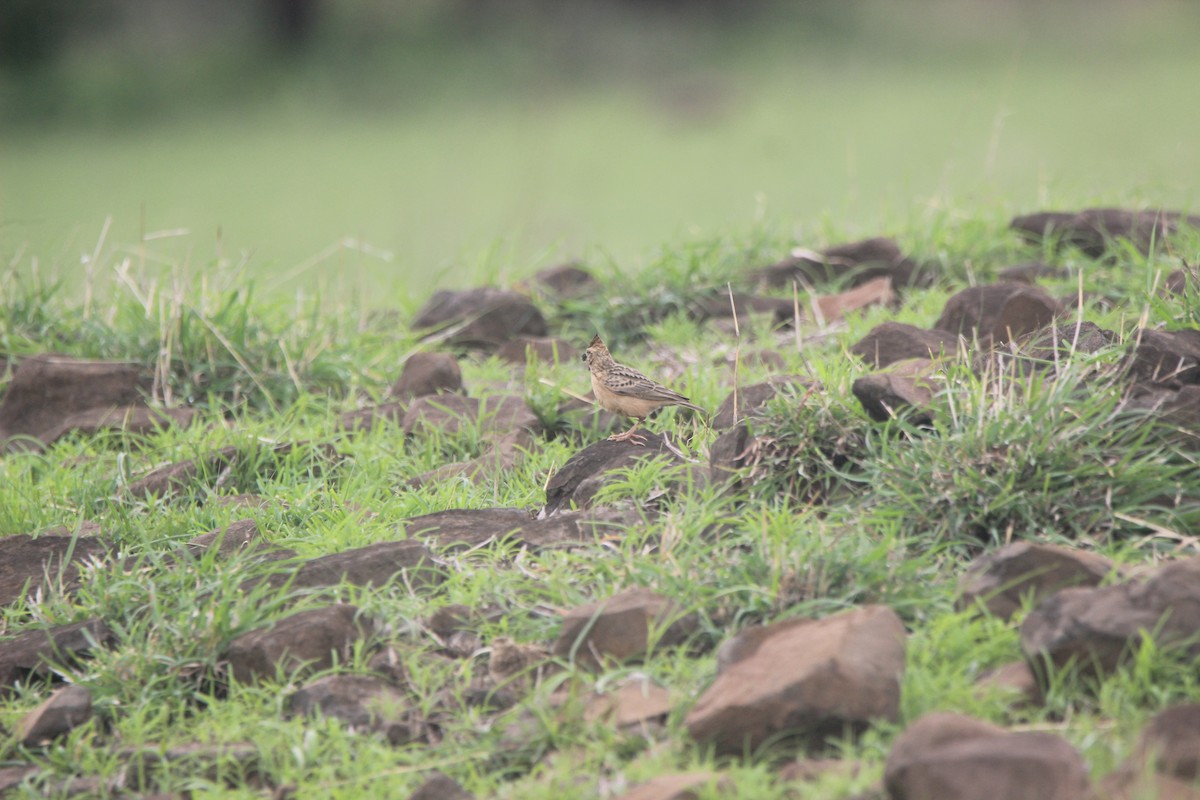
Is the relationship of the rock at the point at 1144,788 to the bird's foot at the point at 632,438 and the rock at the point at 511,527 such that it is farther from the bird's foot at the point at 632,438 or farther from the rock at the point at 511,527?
the bird's foot at the point at 632,438

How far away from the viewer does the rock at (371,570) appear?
3.54m

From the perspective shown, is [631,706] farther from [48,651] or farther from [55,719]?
[48,651]

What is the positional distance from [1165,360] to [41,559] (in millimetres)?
3374

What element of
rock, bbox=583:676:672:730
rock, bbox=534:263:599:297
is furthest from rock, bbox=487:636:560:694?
rock, bbox=534:263:599:297

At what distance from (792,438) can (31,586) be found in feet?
7.62

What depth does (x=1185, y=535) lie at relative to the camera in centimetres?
332

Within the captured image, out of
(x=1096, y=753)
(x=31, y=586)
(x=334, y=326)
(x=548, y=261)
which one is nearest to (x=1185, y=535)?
(x=1096, y=753)

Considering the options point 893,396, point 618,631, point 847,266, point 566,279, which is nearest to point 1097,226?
point 847,266

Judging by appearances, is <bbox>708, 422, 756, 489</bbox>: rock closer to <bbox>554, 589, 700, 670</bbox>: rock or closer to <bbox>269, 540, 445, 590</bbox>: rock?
<bbox>554, 589, 700, 670</bbox>: rock

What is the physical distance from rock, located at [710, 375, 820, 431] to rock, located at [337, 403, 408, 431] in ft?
4.53

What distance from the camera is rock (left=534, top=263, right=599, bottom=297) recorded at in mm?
6652

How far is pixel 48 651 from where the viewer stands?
138 inches

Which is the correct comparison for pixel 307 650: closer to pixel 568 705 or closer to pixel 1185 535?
pixel 568 705

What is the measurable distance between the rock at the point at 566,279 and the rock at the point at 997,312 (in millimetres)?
2159
